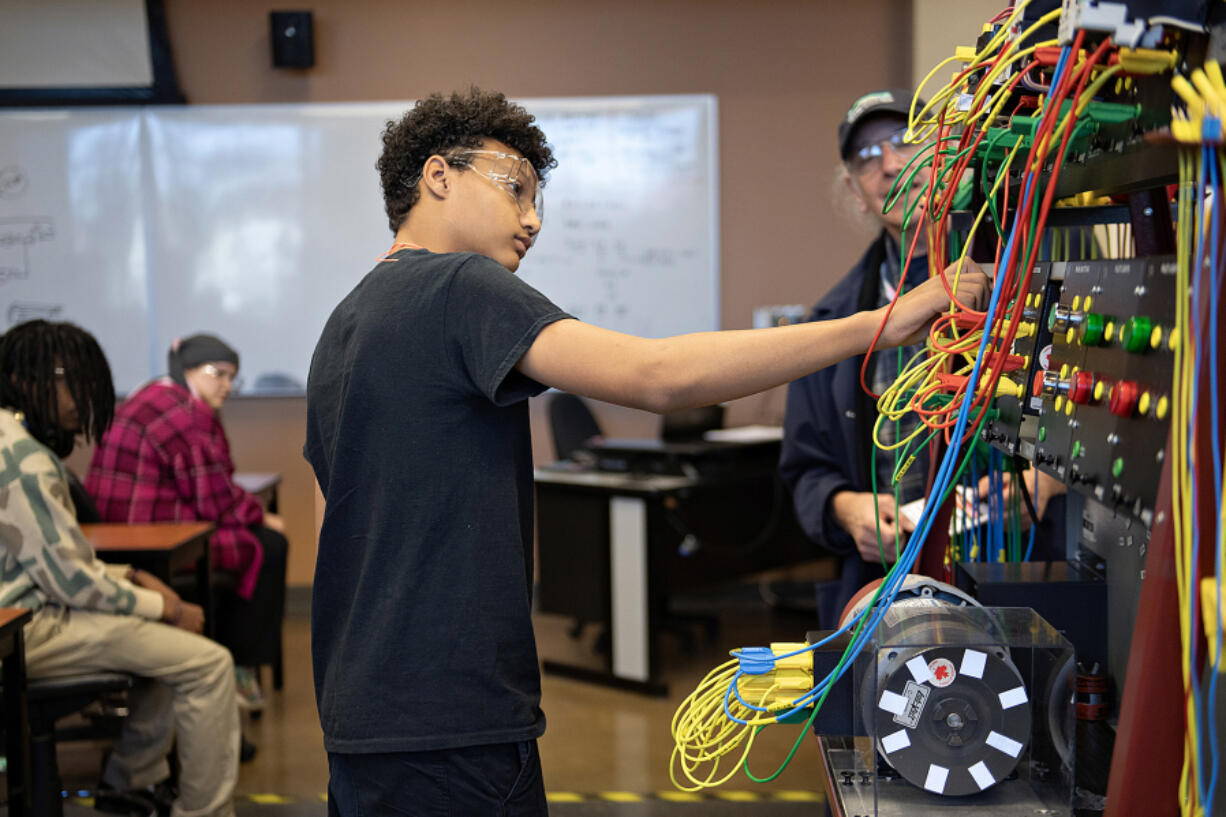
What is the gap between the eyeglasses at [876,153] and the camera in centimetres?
190

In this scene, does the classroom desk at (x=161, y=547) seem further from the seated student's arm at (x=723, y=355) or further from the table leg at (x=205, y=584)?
the seated student's arm at (x=723, y=355)

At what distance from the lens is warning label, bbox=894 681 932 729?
97cm

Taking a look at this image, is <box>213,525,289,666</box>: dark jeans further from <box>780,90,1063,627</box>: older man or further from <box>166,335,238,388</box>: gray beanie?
<box>780,90,1063,627</box>: older man

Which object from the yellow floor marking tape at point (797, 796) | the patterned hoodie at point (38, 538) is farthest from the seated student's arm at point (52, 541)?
the yellow floor marking tape at point (797, 796)

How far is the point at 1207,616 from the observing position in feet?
2.38

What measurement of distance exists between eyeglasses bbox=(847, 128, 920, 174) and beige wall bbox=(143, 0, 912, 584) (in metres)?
3.07

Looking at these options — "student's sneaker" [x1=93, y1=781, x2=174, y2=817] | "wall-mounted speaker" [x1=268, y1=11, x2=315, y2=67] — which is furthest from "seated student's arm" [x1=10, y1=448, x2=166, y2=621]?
"wall-mounted speaker" [x1=268, y1=11, x2=315, y2=67]

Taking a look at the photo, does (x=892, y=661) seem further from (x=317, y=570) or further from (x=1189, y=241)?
(x=317, y=570)

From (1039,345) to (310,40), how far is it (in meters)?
Answer: 4.35

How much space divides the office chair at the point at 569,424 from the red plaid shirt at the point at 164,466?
150 centimetres

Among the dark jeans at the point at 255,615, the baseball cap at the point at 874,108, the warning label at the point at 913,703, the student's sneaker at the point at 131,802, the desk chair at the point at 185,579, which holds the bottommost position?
the student's sneaker at the point at 131,802

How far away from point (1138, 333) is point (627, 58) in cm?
437

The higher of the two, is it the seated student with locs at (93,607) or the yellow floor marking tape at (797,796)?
the seated student with locs at (93,607)

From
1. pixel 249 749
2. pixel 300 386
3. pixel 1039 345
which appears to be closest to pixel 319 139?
pixel 300 386
